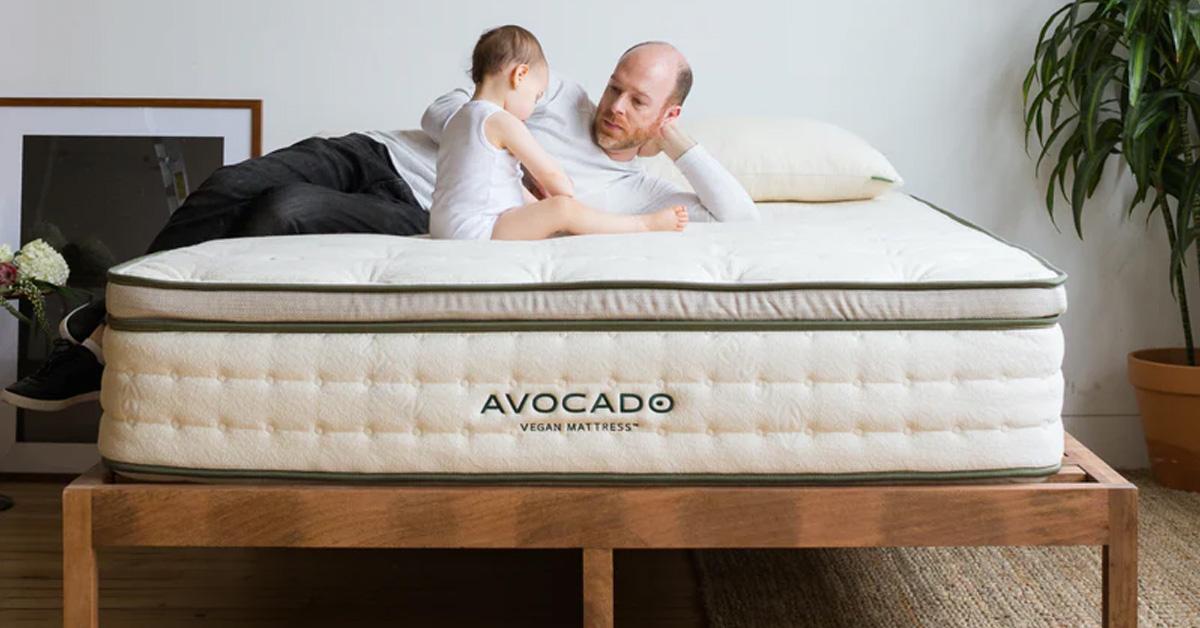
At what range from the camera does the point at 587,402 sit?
149 cm

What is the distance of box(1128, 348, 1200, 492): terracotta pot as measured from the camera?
2672mm

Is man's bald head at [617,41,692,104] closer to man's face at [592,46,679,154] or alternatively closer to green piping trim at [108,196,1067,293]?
man's face at [592,46,679,154]

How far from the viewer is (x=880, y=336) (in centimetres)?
148

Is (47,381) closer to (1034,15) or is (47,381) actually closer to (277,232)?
(277,232)

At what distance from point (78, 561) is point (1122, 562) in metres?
1.19

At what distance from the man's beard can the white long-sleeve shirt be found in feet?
0.09

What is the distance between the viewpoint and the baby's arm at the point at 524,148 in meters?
1.92

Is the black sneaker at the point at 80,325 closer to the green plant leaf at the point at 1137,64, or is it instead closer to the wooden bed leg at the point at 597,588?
the wooden bed leg at the point at 597,588

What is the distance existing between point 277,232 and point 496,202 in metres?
0.37

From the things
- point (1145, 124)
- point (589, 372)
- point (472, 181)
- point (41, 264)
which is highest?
point (1145, 124)

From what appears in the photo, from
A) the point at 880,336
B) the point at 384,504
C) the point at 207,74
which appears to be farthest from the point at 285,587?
the point at 207,74

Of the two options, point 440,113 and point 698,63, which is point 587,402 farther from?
point 698,63

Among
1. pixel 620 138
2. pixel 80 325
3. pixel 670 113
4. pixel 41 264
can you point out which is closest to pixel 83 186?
pixel 41 264

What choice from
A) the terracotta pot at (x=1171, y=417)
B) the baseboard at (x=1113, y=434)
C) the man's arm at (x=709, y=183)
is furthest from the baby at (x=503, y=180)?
the baseboard at (x=1113, y=434)
